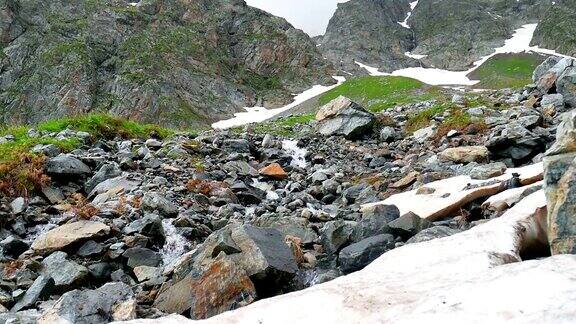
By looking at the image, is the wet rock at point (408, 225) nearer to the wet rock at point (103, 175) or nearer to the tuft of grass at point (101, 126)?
the wet rock at point (103, 175)

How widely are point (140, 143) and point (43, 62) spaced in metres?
105

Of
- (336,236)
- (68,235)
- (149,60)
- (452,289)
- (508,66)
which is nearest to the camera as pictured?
(452,289)

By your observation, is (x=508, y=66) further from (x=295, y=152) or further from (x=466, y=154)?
(x=466, y=154)

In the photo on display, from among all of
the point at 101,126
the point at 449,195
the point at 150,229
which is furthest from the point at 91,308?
the point at 101,126

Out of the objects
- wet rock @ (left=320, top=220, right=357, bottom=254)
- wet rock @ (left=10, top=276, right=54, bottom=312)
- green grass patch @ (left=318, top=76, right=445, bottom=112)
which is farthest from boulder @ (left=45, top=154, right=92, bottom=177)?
green grass patch @ (left=318, top=76, right=445, bottom=112)

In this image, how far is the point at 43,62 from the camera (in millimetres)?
108188

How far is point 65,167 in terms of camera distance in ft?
47.9

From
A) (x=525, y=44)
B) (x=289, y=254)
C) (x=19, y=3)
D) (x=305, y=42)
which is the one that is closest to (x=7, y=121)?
(x=19, y=3)

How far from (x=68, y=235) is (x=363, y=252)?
660 cm

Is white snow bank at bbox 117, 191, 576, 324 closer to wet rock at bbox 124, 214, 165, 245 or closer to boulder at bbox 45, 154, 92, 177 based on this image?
wet rock at bbox 124, 214, 165, 245

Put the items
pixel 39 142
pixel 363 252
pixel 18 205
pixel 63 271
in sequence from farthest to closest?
pixel 39 142 < pixel 18 205 < pixel 363 252 < pixel 63 271

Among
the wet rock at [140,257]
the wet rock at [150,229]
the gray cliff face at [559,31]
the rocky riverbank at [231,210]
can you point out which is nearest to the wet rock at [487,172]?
the rocky riverbank at [231,210]

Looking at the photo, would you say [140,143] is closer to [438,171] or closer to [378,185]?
[378,185]

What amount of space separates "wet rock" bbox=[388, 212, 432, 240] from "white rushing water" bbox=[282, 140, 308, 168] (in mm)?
11372
